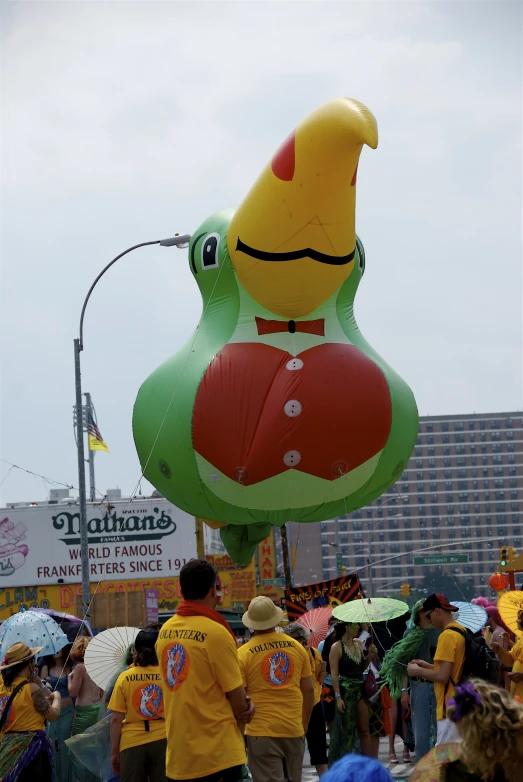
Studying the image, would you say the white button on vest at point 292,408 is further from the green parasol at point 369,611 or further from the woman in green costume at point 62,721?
the woman in green costume at point 62,721

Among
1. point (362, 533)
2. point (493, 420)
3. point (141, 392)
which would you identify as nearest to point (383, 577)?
point (362, 533)

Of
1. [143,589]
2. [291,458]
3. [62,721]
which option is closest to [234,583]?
[143,589]

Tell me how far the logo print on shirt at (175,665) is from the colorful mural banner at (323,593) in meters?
9.88

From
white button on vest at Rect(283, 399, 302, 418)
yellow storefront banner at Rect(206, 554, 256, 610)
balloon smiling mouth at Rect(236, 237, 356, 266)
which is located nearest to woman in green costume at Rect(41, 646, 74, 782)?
white button on vest at Rect(283, 399, 302, 418)

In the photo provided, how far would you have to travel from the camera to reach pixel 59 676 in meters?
9.53

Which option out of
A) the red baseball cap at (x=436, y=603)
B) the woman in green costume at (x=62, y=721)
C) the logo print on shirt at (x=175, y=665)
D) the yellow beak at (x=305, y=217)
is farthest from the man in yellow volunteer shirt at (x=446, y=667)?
the yellow beak at (x=305, y=217)

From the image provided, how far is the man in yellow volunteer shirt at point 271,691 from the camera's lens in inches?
277

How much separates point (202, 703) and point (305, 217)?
20.0 feet

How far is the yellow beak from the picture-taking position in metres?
9.91

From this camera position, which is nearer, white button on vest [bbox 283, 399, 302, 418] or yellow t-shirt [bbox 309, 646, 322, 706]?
yellow t-shirt [bbox 309, 646, 322, 706]

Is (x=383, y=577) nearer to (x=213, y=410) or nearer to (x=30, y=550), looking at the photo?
(x=30, y=550)

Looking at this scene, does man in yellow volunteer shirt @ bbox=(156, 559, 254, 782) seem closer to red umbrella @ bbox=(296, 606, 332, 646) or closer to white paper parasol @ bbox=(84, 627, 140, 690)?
white paper parasol @ bbox=(84, 627, 140, 690)

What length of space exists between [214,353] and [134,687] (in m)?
4.53

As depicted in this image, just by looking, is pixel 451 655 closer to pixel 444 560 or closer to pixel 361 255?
pixel 361 255
